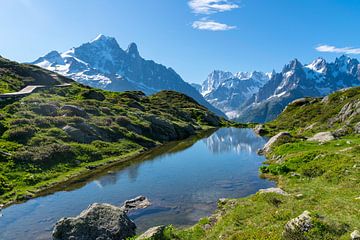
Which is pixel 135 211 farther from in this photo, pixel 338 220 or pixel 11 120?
pixel 11 120

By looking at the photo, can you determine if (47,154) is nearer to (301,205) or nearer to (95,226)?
(95,226)

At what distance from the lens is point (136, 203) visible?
36.3m

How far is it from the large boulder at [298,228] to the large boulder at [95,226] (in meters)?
12.8

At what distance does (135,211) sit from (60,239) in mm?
9990

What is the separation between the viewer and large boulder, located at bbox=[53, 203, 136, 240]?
985 inches

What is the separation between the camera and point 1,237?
96.3 ft

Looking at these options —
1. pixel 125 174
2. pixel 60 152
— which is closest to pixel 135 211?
pixel 125 174

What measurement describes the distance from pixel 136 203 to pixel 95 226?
11.0 m

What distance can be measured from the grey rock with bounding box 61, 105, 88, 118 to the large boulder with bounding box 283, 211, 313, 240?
229 feet

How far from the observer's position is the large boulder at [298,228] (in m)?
18.7

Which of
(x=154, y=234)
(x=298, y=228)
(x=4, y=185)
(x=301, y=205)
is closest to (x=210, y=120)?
(x=4, y=185)

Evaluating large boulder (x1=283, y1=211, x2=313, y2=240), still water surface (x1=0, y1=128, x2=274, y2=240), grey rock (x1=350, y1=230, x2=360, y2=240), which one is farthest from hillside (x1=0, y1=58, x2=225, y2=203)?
grey rock (x1=350, y1=230, x2=360, y2=240)

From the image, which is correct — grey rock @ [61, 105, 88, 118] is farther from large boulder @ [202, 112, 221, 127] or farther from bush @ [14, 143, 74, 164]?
large boulder @ [202, 112, 221, 127]

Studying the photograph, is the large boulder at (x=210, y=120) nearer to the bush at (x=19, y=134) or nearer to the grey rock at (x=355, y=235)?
the bush at (x=19, y=134)
